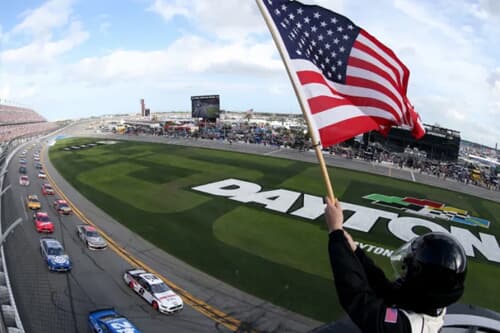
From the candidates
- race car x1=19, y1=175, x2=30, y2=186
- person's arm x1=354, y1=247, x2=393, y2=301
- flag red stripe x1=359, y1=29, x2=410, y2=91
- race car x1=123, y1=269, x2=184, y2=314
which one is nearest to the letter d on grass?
race car x1=123, y1=269, x2=184, y2=314

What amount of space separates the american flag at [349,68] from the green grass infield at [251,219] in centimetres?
1182

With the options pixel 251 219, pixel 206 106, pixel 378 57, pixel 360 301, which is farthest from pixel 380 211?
pixel 206 106

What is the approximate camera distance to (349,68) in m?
6.76

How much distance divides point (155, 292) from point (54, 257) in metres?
6.84

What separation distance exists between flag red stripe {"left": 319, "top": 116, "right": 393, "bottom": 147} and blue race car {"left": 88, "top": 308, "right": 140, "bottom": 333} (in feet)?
34.7

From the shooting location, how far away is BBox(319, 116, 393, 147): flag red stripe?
591 cm

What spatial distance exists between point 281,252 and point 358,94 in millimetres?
16888

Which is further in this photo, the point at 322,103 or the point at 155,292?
the point at 155,292

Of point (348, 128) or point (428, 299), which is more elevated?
point (348, 128)

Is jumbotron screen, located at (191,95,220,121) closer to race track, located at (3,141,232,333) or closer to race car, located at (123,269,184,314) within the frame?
race track, located at (3,141,232,333)

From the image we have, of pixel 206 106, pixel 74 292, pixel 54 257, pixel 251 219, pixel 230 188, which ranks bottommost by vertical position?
pixel 74 292

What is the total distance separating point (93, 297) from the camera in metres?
16.0

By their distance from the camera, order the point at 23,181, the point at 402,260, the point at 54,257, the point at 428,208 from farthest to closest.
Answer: the point at 23,181 < the point at 428,208 < the point at 54,257 < the point at 402,260

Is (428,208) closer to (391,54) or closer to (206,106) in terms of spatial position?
(391,54)
